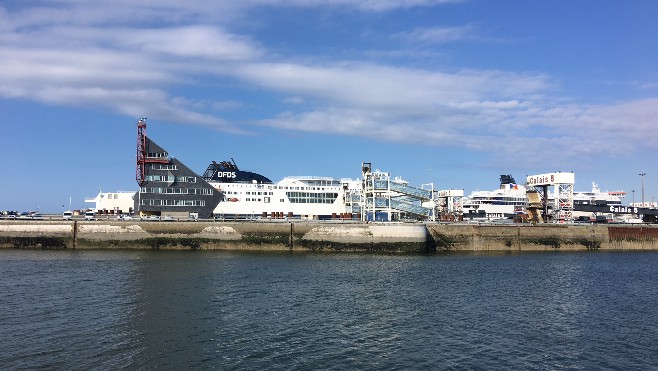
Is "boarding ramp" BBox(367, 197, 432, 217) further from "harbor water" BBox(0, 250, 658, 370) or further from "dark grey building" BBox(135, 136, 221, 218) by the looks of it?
"dark grey building" BBox(135, 136, 221, 218)

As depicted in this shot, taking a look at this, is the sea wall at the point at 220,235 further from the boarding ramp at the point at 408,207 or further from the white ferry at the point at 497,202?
the white ferry at the point at 497,202

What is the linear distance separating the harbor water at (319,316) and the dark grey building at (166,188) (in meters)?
30.5

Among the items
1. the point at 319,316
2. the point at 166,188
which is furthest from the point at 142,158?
the point at 319,316

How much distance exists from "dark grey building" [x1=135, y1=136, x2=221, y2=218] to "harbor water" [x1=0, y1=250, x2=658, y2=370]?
100 feet

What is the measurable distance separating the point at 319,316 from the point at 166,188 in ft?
209

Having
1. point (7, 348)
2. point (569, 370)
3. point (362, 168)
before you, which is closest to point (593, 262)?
point (362, 168)

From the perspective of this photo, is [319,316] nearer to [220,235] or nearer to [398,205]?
[220,235]

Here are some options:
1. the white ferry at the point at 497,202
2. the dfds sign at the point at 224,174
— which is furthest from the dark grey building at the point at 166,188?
→ the white ferry at the point at 497,202

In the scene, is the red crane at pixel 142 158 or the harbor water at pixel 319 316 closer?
the harbor water at pixel 319 316

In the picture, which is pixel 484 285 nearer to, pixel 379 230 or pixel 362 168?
pixel 379 230

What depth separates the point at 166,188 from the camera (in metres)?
89.6

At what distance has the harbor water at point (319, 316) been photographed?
24.8 meters

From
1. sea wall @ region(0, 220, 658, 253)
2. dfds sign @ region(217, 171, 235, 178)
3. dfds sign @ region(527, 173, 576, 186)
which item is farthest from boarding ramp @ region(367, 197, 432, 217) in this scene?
dfds sign @ region(217, 171, 235, 178)

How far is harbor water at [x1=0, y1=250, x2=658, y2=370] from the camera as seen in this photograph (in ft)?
81.3
